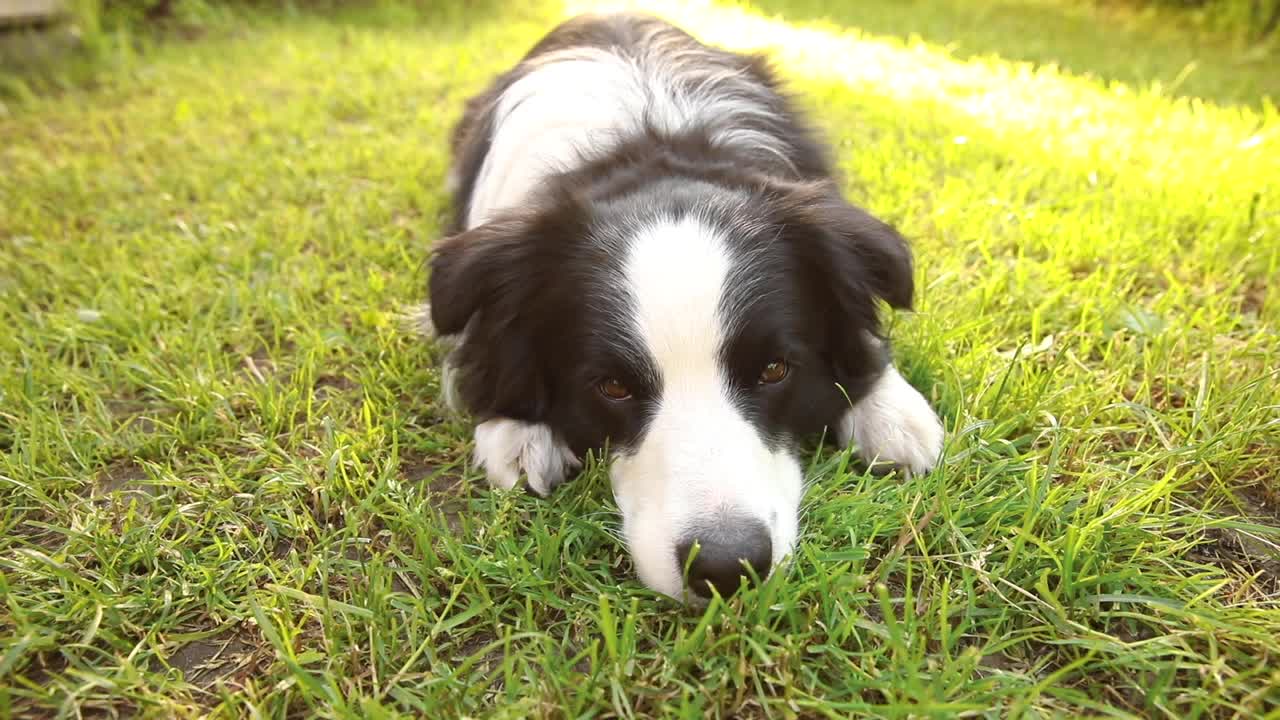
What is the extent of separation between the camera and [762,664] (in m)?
1.54

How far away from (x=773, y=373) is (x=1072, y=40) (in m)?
9.65

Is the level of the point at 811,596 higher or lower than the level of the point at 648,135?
lower

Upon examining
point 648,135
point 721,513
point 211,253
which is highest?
point 648,135

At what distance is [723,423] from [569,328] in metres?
0.49

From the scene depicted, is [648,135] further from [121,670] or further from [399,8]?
[399,8]

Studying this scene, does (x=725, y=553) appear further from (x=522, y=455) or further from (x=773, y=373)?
(x=522, y=455)

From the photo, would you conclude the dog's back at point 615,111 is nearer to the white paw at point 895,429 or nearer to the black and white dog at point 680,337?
the black and white dog at point 680,337

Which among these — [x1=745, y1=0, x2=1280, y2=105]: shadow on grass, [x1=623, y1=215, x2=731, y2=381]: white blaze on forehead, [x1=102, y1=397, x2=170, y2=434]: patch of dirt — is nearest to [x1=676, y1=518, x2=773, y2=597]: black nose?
[x1=623, y1=215, x2=731, y2=381]: white blaze on forehead

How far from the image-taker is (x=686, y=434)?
182 cm

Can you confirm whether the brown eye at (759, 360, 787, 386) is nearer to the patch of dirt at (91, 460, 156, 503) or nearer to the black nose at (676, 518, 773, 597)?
the black nose at (676, 518, 773, 597)

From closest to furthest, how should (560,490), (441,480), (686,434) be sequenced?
(686,434), (560,490), (441,480)

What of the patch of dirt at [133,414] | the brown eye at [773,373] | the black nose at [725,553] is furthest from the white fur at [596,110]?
the black nose at [725,553]

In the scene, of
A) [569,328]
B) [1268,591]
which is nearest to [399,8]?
[569,328]

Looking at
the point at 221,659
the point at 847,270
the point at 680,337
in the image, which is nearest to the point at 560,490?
the point at 680,337
